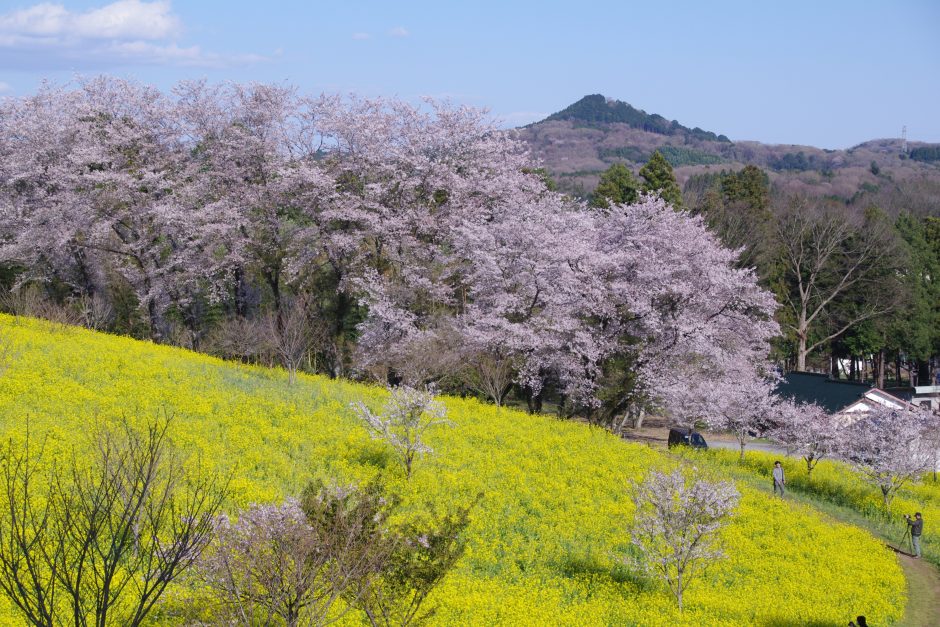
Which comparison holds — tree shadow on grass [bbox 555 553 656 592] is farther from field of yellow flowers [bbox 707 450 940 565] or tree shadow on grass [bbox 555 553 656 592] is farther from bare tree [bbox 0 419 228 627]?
field of yellow flowers [bbox 707 450 940 565]

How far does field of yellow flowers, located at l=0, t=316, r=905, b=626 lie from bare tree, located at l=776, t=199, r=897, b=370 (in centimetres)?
3650

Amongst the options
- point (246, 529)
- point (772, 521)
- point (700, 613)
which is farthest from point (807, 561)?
point (246, 529)

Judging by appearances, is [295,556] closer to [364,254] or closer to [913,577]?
[913,577]

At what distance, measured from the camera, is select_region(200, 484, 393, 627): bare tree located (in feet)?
32.6

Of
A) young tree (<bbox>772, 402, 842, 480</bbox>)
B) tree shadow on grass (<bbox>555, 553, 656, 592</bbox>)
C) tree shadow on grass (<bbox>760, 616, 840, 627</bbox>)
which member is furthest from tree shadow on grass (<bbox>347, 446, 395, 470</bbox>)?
young tree (<bbox>772, 402, 842, 480</bbox>)

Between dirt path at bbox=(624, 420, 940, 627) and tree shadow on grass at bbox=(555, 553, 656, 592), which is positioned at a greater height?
tree shadow on grass at bbox=(555, 553, 656, 592)

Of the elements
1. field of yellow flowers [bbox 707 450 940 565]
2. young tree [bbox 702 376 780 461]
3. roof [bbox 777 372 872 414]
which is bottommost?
field of yellow flowers [bbox 707 450 940 565]

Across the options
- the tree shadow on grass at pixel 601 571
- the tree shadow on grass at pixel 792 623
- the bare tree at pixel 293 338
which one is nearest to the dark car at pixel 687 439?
the bare tree at pixel 293 338

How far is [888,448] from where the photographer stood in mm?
28516

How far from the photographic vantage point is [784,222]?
6050cm

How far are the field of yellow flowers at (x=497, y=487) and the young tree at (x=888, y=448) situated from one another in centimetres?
502

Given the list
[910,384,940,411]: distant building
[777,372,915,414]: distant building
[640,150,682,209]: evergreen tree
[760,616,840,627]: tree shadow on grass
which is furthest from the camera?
[640,150,682,209]: evergreen tree

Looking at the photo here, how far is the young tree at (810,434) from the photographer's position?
31.7 m

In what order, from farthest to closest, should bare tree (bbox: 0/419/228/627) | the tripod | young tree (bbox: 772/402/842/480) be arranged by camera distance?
young tree (bbox: 772/402/842/480) → the tripod → bare tree (bbox: 0/419/228/627)
